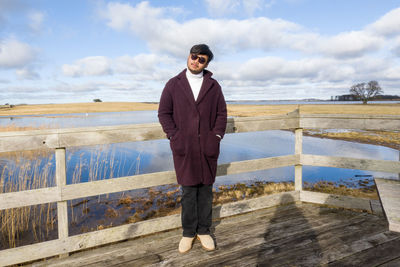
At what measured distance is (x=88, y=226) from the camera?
208 inches

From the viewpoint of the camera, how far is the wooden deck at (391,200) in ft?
5.04

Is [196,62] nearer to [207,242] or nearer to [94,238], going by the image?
[207,242]

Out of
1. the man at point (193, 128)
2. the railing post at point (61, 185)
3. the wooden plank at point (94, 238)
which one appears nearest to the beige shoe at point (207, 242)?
the man at point (193, 128)

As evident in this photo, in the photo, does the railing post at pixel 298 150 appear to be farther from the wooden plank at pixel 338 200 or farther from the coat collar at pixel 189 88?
the coat collar at pixel 189 88

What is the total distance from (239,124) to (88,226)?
395 centimetres

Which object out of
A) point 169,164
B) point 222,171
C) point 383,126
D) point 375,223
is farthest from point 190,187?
point 169,164

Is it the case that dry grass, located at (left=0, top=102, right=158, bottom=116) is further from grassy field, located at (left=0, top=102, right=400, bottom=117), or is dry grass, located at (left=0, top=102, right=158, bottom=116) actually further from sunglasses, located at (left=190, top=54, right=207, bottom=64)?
sunglasses, located at (left=190, top=54, right=207, bottom=64)

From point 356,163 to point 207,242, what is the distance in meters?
2.33

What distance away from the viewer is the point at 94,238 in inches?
108

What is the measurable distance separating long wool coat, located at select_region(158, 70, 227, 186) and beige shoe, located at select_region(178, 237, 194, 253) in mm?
616

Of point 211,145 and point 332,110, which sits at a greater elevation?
point 332,110

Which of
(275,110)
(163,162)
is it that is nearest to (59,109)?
(275,110)

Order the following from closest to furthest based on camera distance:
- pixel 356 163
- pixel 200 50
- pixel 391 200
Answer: pixel 391 200
pixel 200 50
pixel 356 163

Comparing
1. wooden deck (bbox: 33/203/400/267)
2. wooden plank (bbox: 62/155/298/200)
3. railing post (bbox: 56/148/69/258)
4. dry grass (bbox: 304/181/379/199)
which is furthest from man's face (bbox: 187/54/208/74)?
dry grass (bbox: 304/181/379/199)
